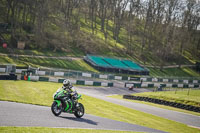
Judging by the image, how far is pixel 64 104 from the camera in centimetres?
1317

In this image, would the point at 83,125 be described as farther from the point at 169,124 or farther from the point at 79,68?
the point at 79,68

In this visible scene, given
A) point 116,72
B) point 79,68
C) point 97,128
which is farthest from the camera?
point 116,72

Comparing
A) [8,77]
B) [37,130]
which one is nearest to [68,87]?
[37,130]

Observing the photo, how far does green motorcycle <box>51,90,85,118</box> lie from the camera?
13.0 meters

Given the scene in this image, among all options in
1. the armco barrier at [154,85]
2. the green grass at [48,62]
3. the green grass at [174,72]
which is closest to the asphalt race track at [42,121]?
the green grass at [48,62]

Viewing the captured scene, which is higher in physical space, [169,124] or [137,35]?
[137,35]

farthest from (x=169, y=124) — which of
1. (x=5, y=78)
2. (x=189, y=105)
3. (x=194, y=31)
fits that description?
(x=194, y=31)

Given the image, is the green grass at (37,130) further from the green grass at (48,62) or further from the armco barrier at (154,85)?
the armco barrier at (154,85)

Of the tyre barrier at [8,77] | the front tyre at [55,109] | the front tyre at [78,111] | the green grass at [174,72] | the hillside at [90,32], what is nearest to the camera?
the front tyre at [55,109]

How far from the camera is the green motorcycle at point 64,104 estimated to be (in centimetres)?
1297

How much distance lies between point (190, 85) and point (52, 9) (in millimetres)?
37434

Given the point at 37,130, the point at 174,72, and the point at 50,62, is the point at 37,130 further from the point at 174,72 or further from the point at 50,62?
the point at 174,72

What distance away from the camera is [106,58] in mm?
58812

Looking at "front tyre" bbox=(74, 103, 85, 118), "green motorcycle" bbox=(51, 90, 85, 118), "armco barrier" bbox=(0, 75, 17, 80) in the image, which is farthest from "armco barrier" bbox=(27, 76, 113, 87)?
"green motorcycle" bbox=(51, 90, 85, 118)
